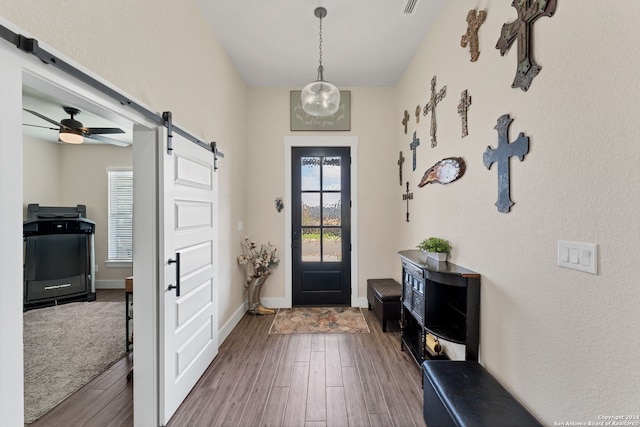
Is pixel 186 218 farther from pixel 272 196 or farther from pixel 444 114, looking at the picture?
pixel 444 114

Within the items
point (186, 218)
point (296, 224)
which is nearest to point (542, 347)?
point (186, 218)

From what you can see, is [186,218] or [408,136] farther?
[408,136]

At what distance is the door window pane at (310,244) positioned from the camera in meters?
3.76

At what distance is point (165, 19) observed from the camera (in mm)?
1797

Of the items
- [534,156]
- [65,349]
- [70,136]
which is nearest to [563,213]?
[534,156]

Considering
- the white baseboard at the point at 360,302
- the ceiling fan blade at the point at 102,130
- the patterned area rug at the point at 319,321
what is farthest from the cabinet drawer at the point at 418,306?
the ceiling fan blade at the point at 102,130

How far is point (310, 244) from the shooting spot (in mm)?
3764

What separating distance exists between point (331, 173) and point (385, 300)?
6.06 feet

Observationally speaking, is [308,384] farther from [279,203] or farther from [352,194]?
[352,194]

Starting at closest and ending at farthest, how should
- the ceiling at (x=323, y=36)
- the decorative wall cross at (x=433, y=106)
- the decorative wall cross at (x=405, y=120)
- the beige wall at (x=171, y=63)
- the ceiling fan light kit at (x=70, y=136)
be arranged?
the beige wall at (x=171, y=63)
the ceiling at (x=323, y=36)
the decorative wall cross at (x=433, y=106)
the ceiling fan light kit at (x=70, y=136)
the decorative wall cross at (x=405, y=120)

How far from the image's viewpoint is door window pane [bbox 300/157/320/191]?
12.3 ft

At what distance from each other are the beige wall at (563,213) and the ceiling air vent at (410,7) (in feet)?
2.63

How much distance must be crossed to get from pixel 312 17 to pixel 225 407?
10.8 ft

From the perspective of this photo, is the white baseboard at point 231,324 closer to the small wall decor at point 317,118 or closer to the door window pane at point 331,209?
the door window pane at point 331,209
